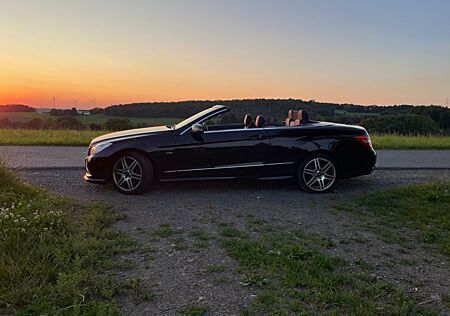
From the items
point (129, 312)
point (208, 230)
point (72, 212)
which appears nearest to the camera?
point (129, 312)

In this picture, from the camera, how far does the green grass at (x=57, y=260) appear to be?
3398 mm

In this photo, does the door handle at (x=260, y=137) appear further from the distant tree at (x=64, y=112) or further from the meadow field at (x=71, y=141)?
the distant tree at (x=64, y=112)

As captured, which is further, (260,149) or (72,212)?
(260,149)

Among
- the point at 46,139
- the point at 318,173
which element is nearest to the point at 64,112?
the point at 46,139

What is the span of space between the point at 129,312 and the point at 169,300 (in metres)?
0.36

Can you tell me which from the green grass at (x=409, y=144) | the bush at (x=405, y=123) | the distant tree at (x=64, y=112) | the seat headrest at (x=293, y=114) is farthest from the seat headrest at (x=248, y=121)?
the distant tree at (x=64, y=112)

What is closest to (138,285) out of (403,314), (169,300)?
(169,300)

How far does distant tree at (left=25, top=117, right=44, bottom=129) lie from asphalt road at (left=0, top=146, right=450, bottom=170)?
961 centimetres

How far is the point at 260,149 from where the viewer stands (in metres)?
7.86

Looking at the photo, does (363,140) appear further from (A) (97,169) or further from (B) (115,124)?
(B) (115,124)

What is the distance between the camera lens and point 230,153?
7.79 m

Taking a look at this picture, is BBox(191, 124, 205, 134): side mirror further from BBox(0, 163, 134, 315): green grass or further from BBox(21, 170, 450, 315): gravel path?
BBox(0, 163, 134, 315): green grass

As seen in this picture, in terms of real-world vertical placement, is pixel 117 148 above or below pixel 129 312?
above

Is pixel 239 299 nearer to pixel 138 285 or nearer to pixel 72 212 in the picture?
pixel 138 285
